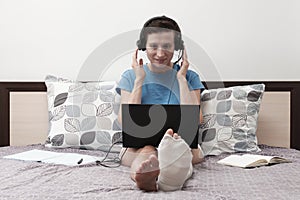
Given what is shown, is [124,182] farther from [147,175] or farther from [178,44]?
[178,44]

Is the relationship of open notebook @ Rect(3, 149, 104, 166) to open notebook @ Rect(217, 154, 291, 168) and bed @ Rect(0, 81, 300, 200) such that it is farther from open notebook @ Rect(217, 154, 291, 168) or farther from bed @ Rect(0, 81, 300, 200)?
open notebook @ Rect(217, 154, 291, 168)

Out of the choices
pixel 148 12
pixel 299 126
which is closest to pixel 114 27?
pixel 148 12

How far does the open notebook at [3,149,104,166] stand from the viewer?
1.81 m

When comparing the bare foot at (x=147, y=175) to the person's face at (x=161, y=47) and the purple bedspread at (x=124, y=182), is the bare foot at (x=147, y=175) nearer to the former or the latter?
the purple bedspread at (x=124, y=182)

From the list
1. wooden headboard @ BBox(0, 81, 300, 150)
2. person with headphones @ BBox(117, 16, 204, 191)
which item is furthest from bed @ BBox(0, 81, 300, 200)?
person with headphones @ BBox(117, 16, 204, 191)

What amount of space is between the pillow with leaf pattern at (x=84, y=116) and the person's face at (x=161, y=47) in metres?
0.36

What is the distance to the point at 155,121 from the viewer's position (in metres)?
1.67

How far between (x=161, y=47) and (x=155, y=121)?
0.45 meters

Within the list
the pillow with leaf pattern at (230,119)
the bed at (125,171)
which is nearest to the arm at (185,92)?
the pillow with leaf pattern at (230,119)

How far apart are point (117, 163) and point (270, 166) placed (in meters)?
0.66

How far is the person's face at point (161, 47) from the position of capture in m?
1.98

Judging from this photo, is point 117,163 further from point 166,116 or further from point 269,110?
point 269,110

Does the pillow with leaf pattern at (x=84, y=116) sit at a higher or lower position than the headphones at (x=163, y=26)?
lower

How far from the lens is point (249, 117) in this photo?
216 centimetres
